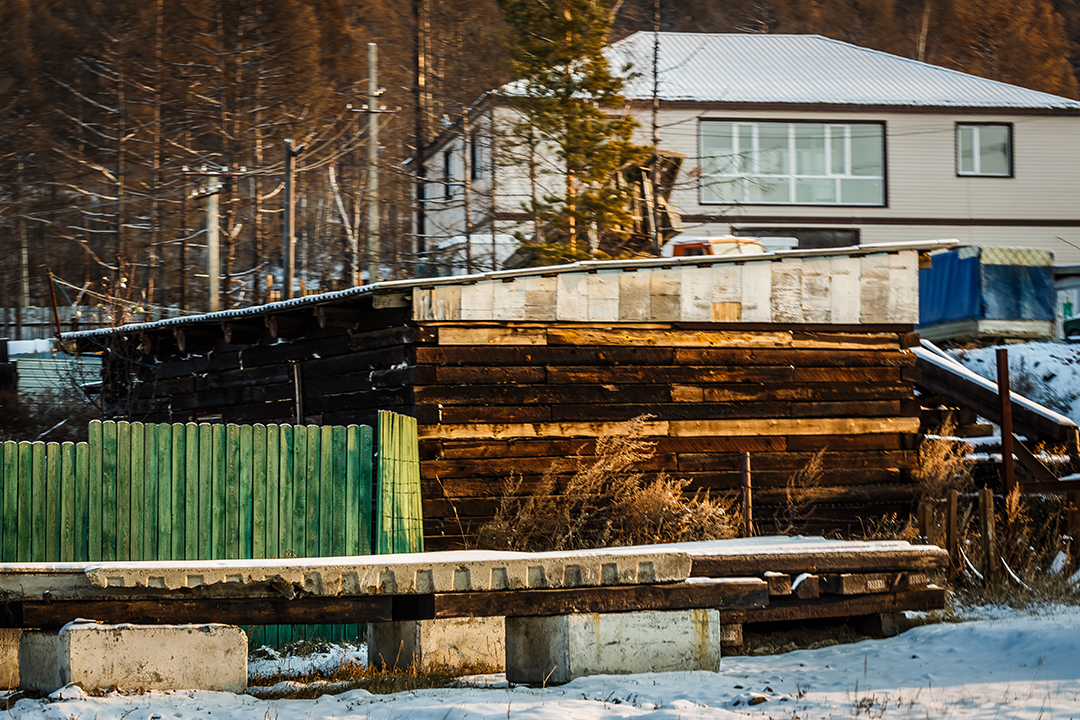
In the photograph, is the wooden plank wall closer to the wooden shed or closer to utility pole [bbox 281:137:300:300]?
the wooden shed

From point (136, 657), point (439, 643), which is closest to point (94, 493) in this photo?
point (136, 657)

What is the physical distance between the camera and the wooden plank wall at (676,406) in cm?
1134

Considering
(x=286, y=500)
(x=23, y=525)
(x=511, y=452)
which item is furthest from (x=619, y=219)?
(x=23, y=525)

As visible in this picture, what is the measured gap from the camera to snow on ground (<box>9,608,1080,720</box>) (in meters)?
6.69

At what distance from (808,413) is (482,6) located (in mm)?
31137

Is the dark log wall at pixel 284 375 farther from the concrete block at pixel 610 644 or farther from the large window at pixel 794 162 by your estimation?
the large window at pixel 794 162

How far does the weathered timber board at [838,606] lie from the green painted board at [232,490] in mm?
4285

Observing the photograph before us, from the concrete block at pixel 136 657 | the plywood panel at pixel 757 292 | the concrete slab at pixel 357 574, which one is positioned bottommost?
the concrete block at pixel 136 657

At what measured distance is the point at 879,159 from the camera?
108 ft

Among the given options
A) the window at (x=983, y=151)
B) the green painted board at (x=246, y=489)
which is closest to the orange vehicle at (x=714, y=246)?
the green painted board at (x=246, y=489)

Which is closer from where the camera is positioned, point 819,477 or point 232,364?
point 819,477

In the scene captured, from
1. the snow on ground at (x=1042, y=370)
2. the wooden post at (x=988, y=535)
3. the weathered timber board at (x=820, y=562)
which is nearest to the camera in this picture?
the weathered timber board at (x=820, y=562)

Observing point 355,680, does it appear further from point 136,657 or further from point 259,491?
point 259,491

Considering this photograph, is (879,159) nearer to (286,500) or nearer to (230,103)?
(230,103)
